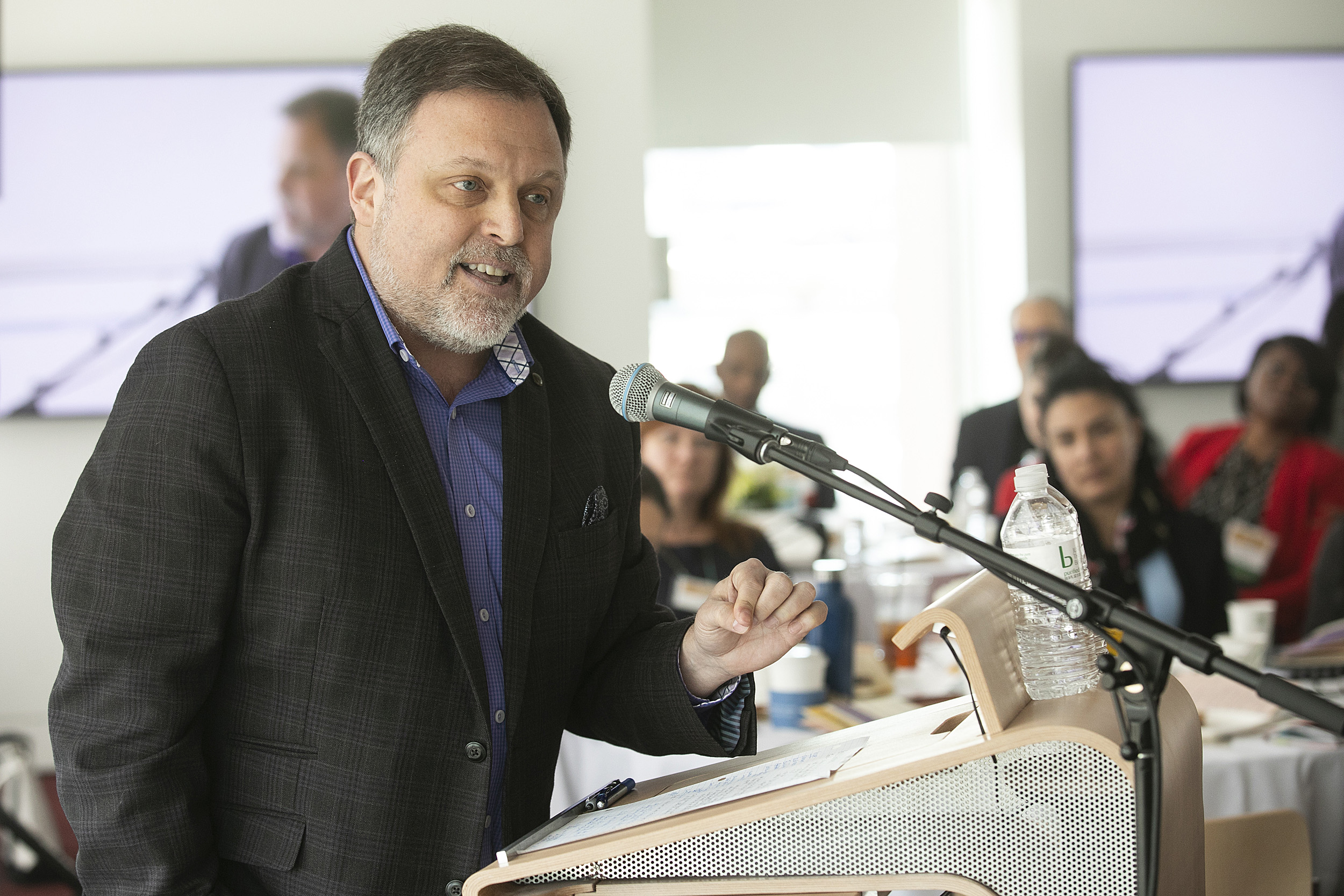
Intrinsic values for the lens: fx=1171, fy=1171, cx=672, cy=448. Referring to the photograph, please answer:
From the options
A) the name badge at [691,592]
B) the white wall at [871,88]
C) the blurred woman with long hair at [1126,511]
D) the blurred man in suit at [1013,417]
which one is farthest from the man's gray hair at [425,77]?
the white wall at [871,88]


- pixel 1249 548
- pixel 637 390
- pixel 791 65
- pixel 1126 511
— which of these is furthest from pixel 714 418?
pixel 791 65

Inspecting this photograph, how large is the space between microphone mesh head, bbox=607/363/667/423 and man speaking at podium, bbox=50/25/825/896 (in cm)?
22

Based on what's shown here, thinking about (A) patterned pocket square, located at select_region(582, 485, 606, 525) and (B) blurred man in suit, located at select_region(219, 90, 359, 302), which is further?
(B) blurred man in suit, located at select_region(219, 90, 359, 302)

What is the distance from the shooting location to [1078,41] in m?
5.25

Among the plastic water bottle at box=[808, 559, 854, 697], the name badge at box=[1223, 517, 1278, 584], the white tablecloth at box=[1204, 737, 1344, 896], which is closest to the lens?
the white tablecloth at box=[1204, 737, 1344, 896]

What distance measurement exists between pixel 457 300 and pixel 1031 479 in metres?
0.66

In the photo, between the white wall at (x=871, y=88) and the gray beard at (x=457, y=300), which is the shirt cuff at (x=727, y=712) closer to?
the gray beard at (x=457, y=300)

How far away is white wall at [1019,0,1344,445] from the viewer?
17.2ft

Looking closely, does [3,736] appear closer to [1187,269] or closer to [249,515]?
[249,515]

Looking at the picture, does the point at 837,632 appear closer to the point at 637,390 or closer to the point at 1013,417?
the point at 637,390

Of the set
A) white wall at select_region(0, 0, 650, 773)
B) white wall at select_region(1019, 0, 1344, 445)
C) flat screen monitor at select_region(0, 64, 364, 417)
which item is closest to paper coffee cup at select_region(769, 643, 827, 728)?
white wall at select_region(0, 0, 650, 773)

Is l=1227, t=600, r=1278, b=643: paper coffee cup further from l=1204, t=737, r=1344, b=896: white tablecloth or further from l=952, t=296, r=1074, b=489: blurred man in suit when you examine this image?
l=952, t=296, r=1074, b=489: blurred man in suit

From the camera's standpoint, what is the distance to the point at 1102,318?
5.28m

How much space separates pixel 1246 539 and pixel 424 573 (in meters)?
2.98
